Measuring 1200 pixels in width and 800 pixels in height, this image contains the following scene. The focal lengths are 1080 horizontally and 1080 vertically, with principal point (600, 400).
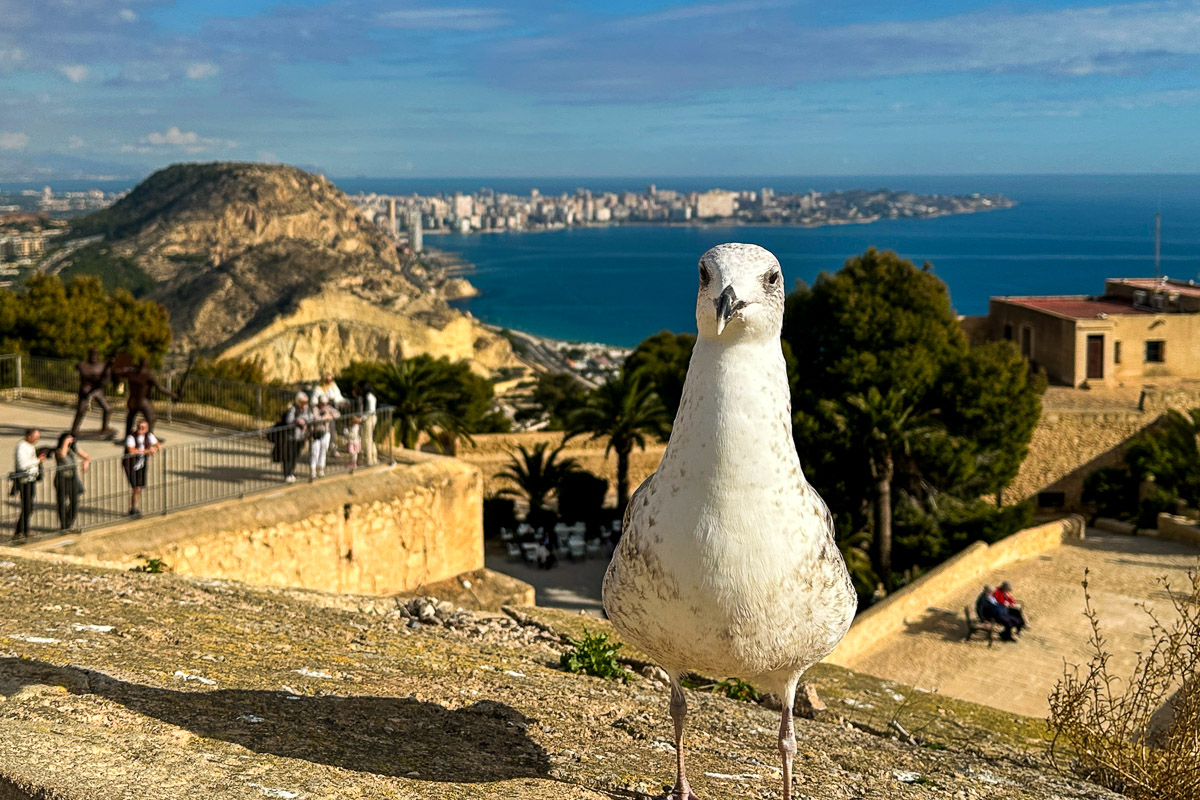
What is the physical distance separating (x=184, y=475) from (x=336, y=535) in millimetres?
2012

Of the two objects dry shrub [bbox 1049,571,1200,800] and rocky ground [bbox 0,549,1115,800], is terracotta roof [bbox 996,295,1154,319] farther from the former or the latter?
rocky ground [bbox 0,549,1115,800]

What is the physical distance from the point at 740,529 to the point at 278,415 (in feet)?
48.1

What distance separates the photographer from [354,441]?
45.9 feet

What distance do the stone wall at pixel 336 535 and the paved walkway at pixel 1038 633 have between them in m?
7.43

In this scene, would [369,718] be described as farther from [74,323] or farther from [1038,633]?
[74,323]

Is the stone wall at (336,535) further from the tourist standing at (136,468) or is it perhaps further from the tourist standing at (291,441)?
the tourist standing at (291,441)

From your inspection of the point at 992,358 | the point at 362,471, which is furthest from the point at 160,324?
the point at 992,358

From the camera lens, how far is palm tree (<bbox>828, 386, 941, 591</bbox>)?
23.9 meters

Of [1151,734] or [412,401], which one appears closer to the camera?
[1151,734]

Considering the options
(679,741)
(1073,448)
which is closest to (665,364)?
(1073,448)

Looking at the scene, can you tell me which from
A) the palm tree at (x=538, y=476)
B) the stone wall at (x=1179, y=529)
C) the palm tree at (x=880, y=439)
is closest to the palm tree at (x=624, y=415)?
the palm tree at (x=538, y=476)

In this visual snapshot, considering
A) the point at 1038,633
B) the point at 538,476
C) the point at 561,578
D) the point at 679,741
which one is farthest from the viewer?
the point at 538,476

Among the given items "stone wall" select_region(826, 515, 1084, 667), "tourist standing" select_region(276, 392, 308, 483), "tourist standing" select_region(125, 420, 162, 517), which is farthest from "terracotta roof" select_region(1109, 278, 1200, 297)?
"tourist standing" select_region(125, 420, 162, 517)

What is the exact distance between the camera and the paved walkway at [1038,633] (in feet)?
54.3
